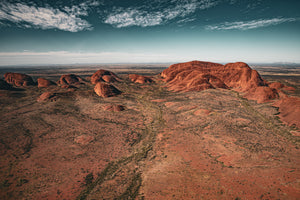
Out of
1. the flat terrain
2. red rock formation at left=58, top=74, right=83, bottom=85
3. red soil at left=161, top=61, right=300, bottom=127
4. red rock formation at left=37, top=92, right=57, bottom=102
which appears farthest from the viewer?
red rock formation at left=58, top=74, right=83, bottom=85

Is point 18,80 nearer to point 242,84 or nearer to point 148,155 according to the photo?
point 148,155

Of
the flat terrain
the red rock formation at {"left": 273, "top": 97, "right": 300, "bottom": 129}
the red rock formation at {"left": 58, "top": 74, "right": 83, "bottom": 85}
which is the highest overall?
the red rock formation at {"left": 58, "top": 74, "right": 83, "bottom": 85}

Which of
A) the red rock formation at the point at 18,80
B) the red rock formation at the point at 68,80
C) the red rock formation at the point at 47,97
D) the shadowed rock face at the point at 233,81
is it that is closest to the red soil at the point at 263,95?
the shadowed rock face at the point at 233,81

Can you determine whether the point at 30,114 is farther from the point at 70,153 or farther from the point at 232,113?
the point at 232,113

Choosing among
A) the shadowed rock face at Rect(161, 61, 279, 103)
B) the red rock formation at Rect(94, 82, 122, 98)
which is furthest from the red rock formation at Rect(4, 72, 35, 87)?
the shadowed rock face at Rect(161, 61, 279, 103)

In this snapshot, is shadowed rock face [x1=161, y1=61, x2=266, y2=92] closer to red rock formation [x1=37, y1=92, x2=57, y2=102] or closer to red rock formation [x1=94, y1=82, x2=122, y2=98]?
red rock formation [x1=94, y1=82, x2=122, y2=98]

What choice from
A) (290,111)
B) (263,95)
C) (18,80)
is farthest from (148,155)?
(18,80)
